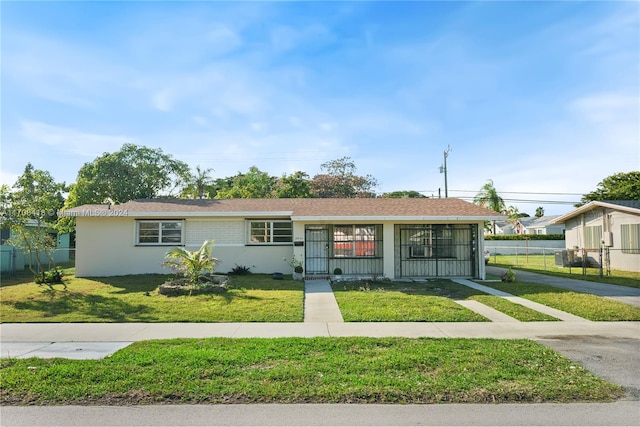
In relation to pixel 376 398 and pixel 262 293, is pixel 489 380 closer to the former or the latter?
pixel 376 398

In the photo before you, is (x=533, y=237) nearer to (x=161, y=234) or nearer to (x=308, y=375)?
(x=161, y=234)

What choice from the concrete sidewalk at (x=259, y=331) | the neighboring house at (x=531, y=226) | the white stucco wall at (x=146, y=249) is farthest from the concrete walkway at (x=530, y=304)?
the neighboring house at (x=531, y=226)

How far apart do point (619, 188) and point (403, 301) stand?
119ft

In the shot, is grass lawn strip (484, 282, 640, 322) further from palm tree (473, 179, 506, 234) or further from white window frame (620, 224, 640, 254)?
palm tree (473, 179, 506, 234)

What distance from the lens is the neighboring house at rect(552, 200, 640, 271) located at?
2022cm

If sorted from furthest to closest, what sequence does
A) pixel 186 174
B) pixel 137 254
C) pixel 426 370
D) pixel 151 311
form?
pixel 186 174 → pixel 137 254 → pixel 151 311 → pixel 426 370

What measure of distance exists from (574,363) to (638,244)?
61.2 ft

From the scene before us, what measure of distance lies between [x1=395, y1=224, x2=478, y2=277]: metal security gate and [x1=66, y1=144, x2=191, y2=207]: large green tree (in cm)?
2212

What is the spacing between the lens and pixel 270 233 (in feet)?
58.2

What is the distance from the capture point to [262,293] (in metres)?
12.1

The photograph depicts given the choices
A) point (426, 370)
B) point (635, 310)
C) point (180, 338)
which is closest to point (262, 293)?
point (180, 338)

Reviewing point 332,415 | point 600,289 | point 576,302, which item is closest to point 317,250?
point 576,302

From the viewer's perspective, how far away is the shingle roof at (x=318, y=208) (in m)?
15.9

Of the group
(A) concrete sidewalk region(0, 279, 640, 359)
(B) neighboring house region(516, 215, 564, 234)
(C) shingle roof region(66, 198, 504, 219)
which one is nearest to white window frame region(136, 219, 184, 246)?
(C) shingle roof region(66, 198, 504, 219)
